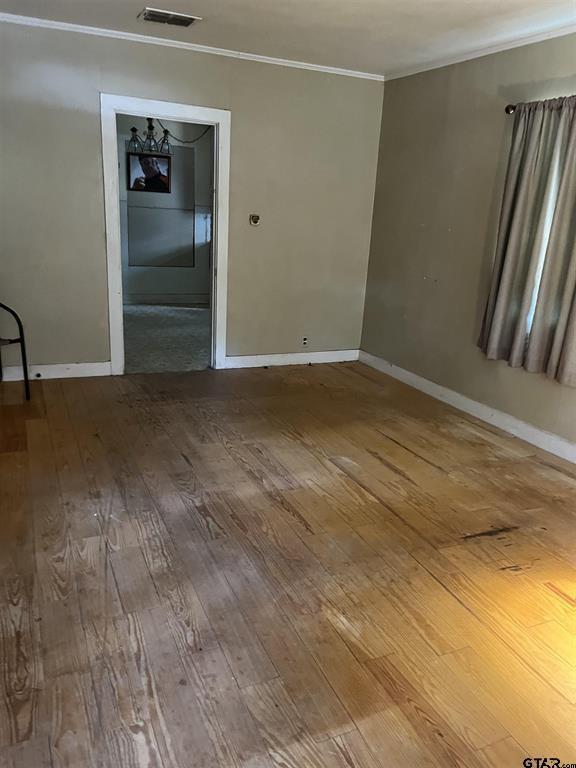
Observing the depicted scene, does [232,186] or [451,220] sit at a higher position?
[232,186]

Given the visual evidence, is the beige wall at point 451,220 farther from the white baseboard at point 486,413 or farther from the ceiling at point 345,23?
the ceiling at point 345,23

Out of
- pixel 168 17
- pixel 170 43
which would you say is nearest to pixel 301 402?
pixel 168 17

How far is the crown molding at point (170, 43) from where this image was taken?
3.85 metres

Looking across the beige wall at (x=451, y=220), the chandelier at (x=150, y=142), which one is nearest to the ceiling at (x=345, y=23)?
the beige wall at (x=451, y=220)

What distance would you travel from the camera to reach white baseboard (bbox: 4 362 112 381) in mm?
4395

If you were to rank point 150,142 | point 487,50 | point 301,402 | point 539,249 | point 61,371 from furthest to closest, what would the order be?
point 150,142, point 61,371, point 301,402, point 487,50, point 539,249

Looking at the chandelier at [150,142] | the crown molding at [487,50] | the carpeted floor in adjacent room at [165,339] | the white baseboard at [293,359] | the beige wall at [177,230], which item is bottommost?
the carpeted floor in adjacent room at [165,339]

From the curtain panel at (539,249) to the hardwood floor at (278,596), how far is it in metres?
0.65

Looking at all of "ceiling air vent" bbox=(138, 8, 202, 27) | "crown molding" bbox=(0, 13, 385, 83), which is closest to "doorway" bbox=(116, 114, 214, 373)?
"crown molding" bbox=(0, 13, 385, 83)

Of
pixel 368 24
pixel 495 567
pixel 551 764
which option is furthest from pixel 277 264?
pixel 551 764

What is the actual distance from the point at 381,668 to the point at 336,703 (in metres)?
0.21

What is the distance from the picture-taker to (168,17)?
3629 mm

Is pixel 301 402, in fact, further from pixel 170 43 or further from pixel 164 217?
pixel 164 217

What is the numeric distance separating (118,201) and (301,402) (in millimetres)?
2073
